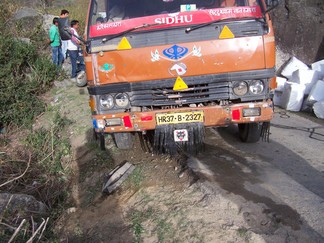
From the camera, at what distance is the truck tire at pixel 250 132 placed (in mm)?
4875

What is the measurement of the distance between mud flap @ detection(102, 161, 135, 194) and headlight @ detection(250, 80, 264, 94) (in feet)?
5.88

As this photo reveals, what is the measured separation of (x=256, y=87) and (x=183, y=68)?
0.86m

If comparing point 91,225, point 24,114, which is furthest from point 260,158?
point 24,114

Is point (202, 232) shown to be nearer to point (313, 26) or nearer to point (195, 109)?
point (195, 109)

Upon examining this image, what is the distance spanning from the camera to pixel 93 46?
4.04 meters

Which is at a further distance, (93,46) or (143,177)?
(143,177)

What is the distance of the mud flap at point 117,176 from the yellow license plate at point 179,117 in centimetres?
85

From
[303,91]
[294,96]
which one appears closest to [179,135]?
[294,96]

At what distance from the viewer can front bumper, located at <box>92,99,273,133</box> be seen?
13.3 ft

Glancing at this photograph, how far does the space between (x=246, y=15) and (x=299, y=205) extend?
6.84 feet

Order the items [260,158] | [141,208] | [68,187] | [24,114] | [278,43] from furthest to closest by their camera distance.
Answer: [278,43], [24,114], [68,187], [260,158], [141,208]

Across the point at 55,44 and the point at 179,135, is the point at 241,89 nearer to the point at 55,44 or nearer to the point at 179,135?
the point at 179,135

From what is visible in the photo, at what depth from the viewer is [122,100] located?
416cm

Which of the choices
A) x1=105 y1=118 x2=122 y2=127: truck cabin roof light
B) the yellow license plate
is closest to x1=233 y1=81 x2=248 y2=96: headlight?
the yellow license plate
